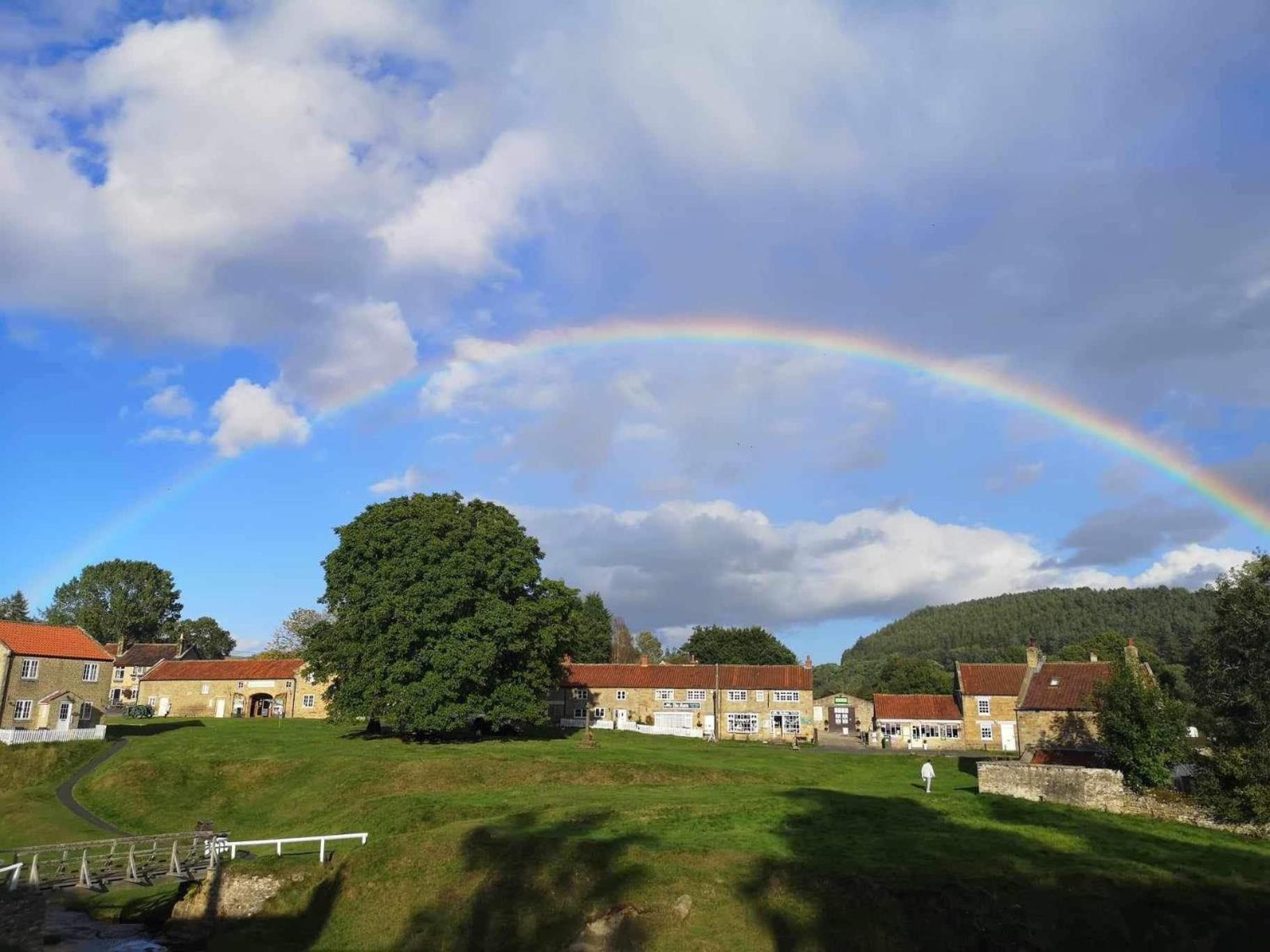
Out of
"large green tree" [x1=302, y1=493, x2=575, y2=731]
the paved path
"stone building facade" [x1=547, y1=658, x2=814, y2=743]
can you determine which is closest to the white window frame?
"stone building facade" [x1=547, y1=658, x2=814, y2=743]

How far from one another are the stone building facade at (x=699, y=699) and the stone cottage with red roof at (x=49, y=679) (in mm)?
39567

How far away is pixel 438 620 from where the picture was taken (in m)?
61.3

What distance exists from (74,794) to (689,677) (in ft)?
184

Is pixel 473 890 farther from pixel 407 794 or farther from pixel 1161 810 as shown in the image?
pixel 1161 810

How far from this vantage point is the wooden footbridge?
102ft

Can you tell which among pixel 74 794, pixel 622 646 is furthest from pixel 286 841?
pixel 622 646

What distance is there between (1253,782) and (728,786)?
926 inches

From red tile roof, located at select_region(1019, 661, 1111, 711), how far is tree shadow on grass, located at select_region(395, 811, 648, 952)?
162ft

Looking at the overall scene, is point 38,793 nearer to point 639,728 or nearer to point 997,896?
point 997,896

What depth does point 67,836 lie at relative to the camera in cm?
4131

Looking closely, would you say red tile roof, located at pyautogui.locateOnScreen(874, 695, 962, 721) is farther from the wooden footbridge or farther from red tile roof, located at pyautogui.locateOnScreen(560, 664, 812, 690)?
the wooden footbridge

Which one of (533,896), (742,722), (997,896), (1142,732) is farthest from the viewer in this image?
(742,722)

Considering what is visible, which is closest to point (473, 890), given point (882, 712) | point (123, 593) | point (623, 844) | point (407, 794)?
point (623, 844)

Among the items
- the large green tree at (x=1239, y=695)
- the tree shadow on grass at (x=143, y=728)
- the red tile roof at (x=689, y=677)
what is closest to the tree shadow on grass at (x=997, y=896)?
the large green tree at (x=1239, y=695)
